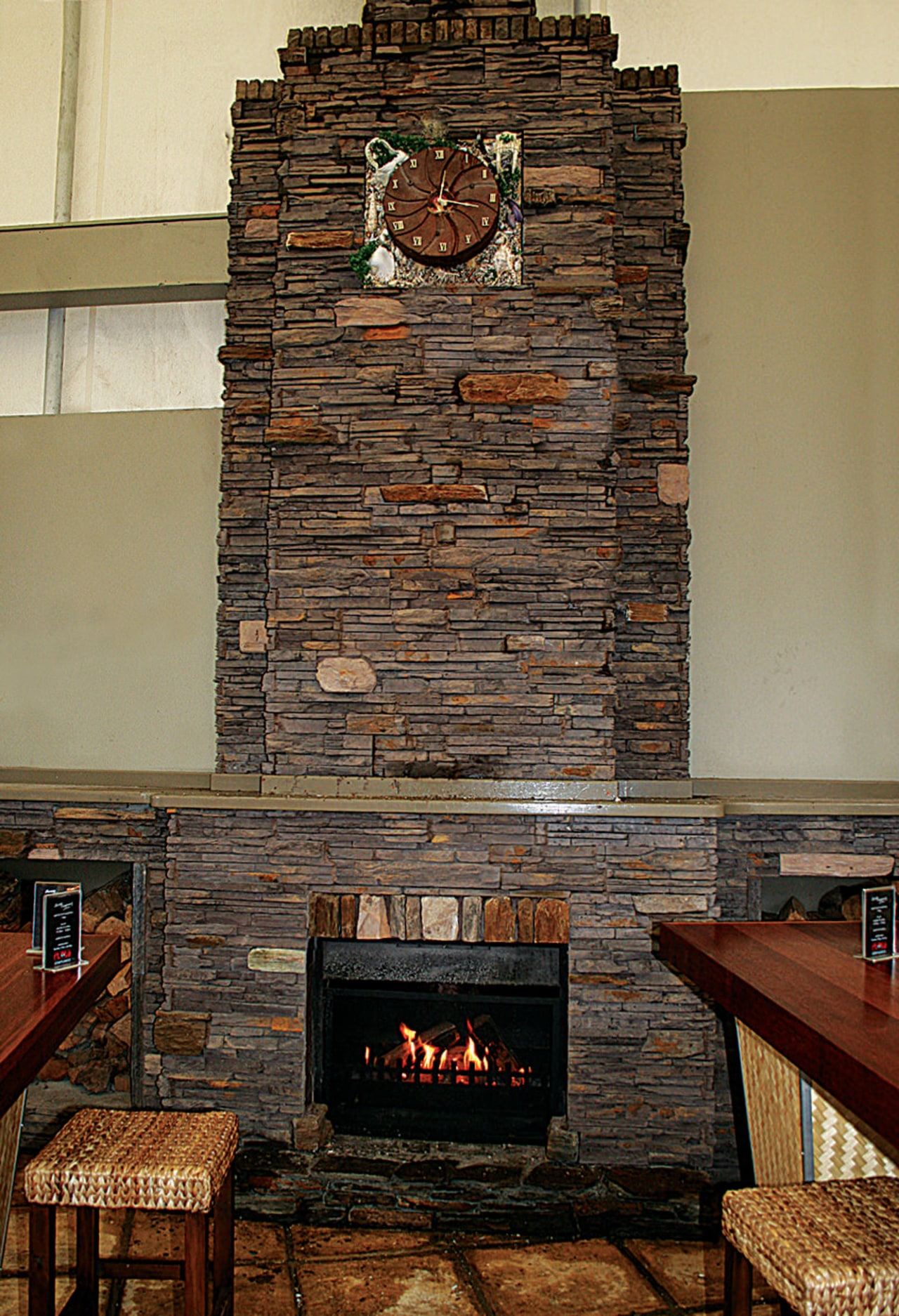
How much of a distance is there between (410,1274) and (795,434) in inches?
123

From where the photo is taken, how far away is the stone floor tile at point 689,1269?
2.67 meters

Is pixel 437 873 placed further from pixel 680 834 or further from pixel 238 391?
pixel 238 391

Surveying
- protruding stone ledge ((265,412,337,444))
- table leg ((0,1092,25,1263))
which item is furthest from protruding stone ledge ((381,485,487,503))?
table leg ((0,1092,25,1263))

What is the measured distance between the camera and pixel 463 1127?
3.17 m

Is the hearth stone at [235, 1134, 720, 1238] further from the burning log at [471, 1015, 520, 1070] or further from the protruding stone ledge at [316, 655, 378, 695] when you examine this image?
the protruding stone ledge at [316, 655, 378, 695]

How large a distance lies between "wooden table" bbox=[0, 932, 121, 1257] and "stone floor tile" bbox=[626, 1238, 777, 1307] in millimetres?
1778

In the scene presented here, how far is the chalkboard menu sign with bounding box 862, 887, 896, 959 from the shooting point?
7.28 ft

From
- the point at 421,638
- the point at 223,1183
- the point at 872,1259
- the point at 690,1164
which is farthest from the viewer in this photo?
the point at 421,638

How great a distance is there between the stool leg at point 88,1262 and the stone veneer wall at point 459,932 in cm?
89

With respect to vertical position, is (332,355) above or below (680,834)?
above

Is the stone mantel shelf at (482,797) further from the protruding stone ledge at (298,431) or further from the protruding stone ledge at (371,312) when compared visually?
the protruding stone ledge at (371,312)

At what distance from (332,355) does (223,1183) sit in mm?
2544

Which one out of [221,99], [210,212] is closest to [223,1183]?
[210,212]

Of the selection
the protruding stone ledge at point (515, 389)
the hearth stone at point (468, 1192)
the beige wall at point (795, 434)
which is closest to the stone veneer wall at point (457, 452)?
the protruding stone ledge at point (515, 389)
